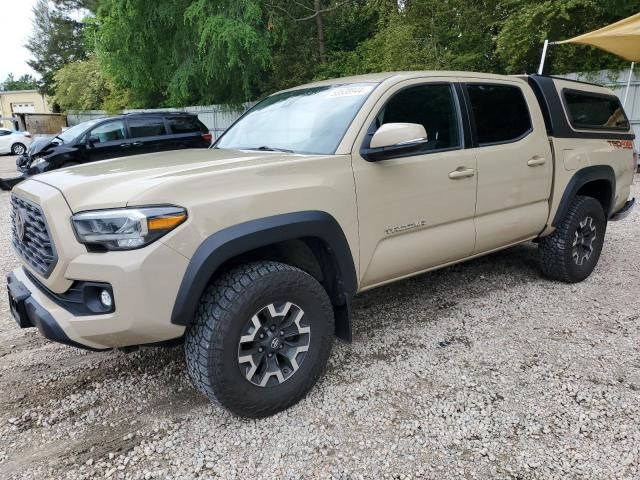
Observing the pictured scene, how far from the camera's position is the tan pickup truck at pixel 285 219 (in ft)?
7.13

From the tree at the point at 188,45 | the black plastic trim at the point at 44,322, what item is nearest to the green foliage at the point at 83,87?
the tree at the point at 188,45

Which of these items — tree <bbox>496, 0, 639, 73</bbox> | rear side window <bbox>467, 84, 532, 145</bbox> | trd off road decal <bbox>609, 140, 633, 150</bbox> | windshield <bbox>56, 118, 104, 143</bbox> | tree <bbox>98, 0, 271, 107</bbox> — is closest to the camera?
rear side window <bbox>467, 84, 532, 145</bbox>

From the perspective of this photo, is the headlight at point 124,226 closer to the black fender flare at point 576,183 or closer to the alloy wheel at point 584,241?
the black fender flare at point 576,183

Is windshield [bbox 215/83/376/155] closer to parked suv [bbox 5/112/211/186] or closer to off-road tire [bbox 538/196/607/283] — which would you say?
off-road tire [bbox 538/196/607/283]

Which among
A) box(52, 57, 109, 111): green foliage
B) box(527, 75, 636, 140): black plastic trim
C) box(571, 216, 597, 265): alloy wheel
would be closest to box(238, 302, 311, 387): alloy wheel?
box(527, 75, 636, 140): black plastic trim

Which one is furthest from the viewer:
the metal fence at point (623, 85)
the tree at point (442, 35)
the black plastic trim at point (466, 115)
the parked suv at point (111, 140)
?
the tree at point (442, 35)

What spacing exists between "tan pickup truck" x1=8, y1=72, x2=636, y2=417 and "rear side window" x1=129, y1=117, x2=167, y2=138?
27.9 ft

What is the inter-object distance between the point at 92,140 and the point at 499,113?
997 cm

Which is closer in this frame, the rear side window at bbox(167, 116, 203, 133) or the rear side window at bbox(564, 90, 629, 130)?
the rear side window at bbox(564, 90, 629, 130)

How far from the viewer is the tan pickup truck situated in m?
2.17

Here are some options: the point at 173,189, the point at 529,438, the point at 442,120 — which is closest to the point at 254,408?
the point at 173,189

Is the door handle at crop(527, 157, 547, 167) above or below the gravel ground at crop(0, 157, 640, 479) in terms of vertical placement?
above


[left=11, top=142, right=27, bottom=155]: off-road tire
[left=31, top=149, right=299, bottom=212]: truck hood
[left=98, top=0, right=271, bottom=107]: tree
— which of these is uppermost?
[left=98, top=0, right=271, bottom=107]: tree

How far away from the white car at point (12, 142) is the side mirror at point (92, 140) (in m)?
15.4
